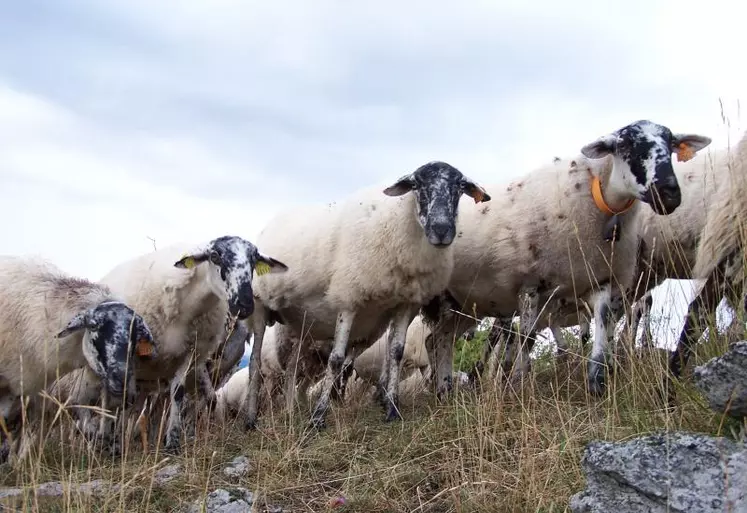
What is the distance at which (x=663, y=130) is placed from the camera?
7.32 meters

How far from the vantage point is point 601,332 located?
24.2 ft

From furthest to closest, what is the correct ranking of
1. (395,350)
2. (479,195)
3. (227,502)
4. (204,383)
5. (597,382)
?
1. (204,383)
2. (395,350)
3. (479,195)
4. (597,382)
5. (227,502)

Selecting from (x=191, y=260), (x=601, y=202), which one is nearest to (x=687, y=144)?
(x=601, y=202)

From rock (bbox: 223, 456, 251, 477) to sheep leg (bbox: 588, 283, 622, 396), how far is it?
8.97 feet

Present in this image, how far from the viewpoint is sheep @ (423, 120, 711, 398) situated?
23.7 ft

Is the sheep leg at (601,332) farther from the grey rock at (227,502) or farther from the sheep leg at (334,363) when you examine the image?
the grey rock at (227,502)

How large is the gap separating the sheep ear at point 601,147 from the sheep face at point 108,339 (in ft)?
14.0

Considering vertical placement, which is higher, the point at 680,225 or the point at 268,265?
the point at 680,225

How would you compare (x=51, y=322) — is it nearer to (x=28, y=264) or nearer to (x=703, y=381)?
(x=28, y=264)

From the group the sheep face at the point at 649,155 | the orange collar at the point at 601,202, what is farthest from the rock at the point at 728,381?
the orange collar at the point at 601,202

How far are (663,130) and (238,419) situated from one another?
529cm

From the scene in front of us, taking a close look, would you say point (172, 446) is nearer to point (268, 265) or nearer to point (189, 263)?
point (189, 263)

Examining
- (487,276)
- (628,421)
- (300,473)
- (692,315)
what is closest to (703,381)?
(628,421)

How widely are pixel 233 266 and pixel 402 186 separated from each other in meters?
1.76
